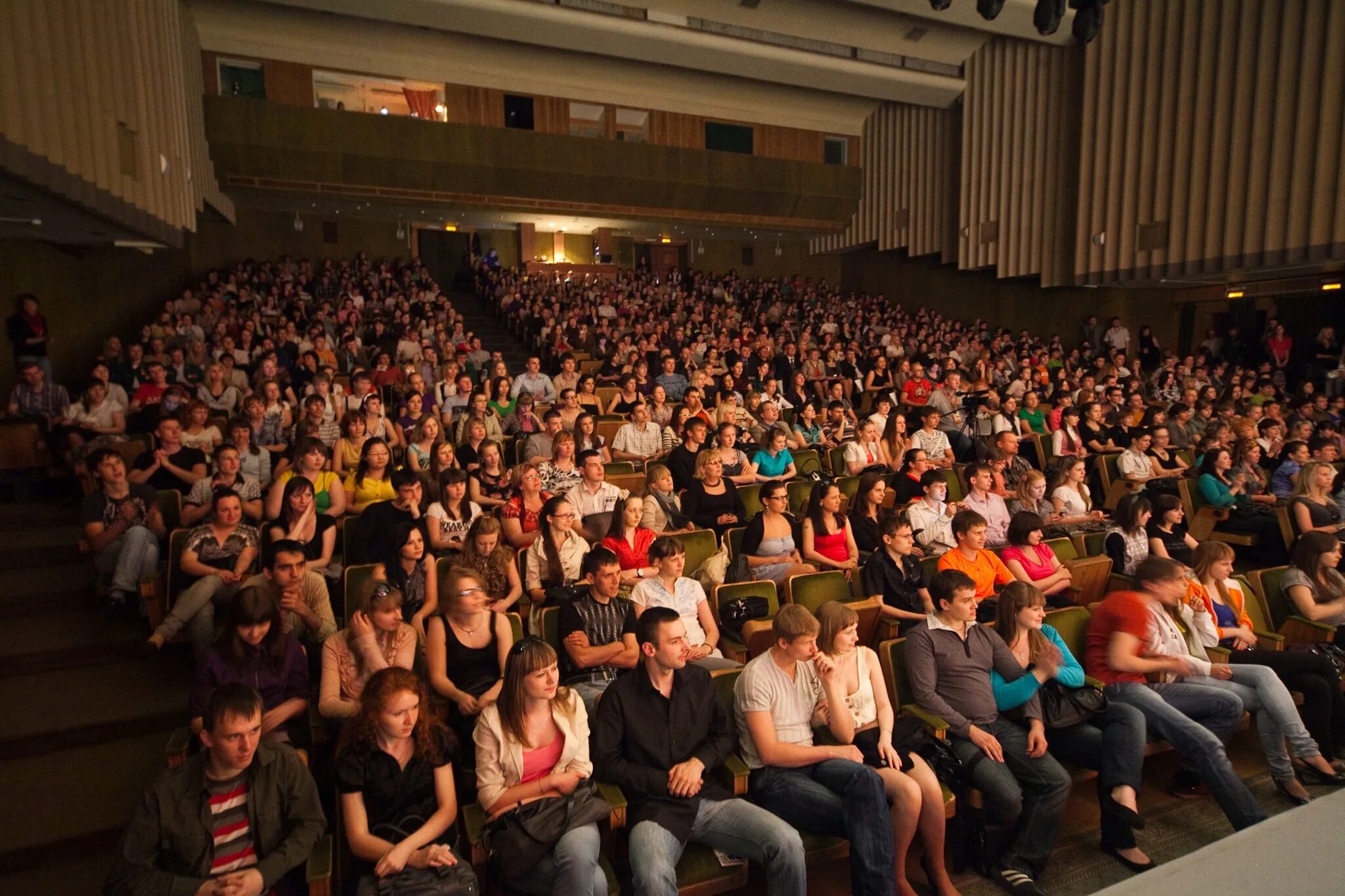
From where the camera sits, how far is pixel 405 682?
6.79 ft

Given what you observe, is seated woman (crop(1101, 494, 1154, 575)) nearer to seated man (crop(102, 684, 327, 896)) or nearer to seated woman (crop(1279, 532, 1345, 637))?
seated woman (crop(1279, 532, 1345, 637))

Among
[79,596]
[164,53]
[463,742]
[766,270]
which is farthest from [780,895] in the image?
[766,270]

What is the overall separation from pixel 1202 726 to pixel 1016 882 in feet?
3.40

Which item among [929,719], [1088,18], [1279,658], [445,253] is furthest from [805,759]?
[445,253]

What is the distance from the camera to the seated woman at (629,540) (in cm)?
352

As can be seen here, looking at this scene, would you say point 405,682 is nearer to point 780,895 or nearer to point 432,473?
point 780,895

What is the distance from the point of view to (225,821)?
76.2 inches

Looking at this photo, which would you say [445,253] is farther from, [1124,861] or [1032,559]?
[1124,861]

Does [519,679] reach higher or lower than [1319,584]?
higher

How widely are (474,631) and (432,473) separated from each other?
185cm

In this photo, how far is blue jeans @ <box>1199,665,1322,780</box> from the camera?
2824mm

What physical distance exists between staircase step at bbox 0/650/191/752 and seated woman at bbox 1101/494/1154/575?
441 centimetres

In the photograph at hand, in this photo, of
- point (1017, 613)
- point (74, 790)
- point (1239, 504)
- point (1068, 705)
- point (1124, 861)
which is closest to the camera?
point (1124, 861)

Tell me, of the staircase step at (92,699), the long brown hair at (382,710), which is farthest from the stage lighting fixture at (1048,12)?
the staircase step at (92,699)
